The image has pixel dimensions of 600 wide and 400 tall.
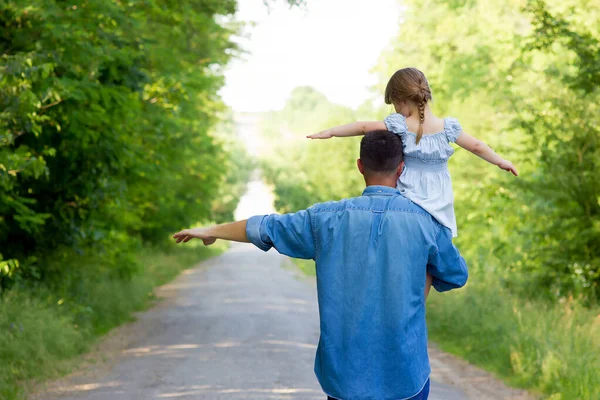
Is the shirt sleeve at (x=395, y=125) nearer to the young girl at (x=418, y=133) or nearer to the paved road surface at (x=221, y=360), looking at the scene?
the young girl at (x=418, y=133)

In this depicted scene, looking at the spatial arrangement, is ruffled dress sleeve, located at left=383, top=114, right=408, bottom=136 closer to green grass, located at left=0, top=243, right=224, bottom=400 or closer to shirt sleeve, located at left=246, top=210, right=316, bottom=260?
shirt sleeve, located at left=246, top=210, right=316, bottom=260

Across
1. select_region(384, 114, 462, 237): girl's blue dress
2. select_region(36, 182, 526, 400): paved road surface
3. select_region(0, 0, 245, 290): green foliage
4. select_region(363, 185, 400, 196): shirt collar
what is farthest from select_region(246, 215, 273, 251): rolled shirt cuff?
select_region(0, 0, 245, 290): green foliage

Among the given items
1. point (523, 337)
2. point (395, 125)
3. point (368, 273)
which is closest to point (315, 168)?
point (523, 337)

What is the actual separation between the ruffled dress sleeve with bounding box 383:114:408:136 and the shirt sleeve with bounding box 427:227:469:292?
0.55 metres

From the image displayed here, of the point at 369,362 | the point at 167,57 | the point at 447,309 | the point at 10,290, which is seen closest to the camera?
the point at 369,362

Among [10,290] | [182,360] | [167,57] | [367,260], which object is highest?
[167,57]

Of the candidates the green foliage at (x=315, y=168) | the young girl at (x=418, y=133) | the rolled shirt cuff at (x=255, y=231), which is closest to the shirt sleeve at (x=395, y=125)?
the young girl at (x=418, y=133)

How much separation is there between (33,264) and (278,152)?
3185 inches

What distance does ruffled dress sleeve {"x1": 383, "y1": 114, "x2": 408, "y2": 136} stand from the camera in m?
4.10

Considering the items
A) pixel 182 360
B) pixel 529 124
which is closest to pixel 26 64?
pixel 182 360

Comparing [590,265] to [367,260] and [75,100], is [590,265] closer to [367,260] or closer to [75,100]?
[75,100]

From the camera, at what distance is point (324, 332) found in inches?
142

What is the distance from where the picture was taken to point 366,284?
3.54 meters

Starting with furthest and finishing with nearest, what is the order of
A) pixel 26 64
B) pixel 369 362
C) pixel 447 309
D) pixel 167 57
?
pixel 167 57 → pixel 447 309 → pixel 26 64 → pixel 369 362
